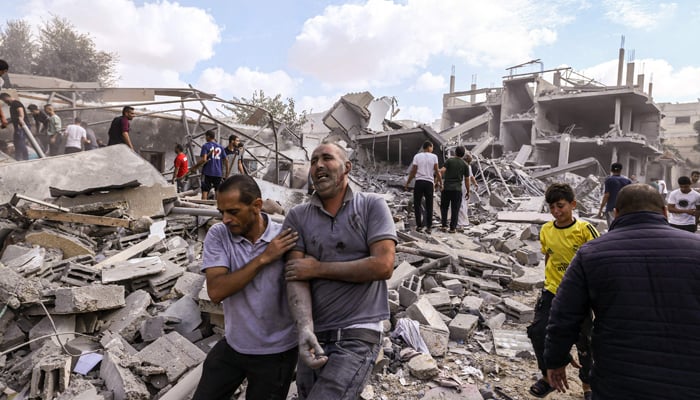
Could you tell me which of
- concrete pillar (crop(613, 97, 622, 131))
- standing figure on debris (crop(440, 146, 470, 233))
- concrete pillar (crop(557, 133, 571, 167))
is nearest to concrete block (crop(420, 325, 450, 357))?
standing figure on debris (crop(440, 146, 470, 233))

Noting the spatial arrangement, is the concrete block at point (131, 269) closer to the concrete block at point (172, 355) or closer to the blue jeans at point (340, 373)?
the concrete block at point (172, 355)

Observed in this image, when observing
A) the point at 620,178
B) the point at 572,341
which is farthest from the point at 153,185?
the point at 620,178

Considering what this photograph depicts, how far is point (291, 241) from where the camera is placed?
1837 mm

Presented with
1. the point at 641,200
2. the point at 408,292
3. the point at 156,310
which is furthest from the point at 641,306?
the point at 156,310

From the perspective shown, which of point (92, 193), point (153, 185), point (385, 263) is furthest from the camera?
point (153, 185)

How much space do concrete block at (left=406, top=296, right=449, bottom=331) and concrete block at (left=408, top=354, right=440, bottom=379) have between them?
557mm

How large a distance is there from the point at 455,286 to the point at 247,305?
3.73 metres

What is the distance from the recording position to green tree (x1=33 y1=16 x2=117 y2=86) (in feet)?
81.9

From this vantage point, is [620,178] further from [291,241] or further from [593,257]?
[291,241]

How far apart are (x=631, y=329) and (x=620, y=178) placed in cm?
713

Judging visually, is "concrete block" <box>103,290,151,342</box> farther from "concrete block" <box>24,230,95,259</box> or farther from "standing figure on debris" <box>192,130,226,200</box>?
"standing figure on debris" <box>192,130,226,200</box>

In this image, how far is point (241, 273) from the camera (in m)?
→ 1.78

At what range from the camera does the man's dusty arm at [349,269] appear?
173 cm

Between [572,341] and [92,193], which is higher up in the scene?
[92,193]
